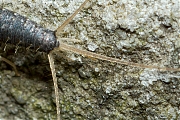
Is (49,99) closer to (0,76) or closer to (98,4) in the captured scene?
(0,76)

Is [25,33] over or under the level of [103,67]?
over

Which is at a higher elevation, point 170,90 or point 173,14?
point 173,14

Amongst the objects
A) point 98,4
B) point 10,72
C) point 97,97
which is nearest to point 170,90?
point 97,97

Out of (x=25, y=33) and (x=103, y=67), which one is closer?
(x=25, y=33)
